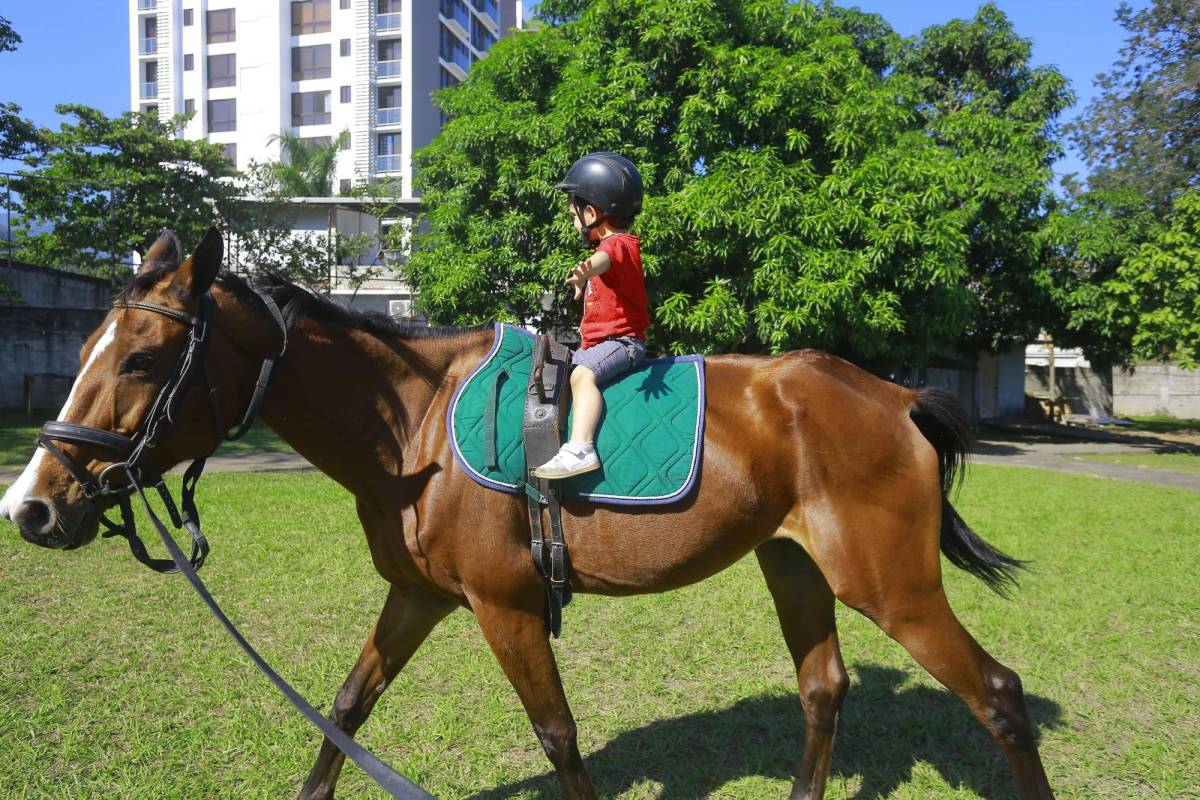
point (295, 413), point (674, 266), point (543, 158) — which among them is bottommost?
point (295, 413)

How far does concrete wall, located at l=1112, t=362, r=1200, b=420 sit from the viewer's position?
3088 cm

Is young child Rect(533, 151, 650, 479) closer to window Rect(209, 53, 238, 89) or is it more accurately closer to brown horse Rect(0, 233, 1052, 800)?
brown horse Rect(0, 233, 1052, 800)

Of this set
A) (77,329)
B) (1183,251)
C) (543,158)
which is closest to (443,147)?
(543,158)

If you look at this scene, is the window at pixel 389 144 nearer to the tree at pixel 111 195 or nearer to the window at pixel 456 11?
the window at pixel 456 11

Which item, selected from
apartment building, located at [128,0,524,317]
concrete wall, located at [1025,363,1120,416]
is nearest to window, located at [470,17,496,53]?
apartment building, located at [128,0,524,317]

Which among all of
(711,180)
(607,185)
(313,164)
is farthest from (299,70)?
(607,185)

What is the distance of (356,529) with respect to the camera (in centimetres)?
855

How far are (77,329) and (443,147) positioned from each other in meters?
10.5

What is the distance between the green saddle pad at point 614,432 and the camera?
9.36ft

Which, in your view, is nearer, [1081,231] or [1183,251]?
[1183,251]

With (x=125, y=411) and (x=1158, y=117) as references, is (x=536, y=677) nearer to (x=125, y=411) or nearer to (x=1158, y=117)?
(x=125, y=411)

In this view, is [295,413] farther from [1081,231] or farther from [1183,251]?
[1081,231]

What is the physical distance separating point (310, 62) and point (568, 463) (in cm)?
4938

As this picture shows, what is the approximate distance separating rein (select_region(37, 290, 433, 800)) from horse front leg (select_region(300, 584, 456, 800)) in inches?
25.4
